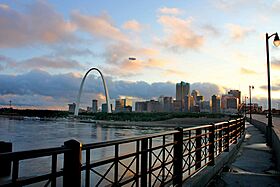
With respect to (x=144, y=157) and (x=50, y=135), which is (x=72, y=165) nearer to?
(x=144, y=157)

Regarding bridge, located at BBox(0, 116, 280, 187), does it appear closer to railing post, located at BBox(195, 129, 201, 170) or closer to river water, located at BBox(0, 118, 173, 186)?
railing post, located at BBox(195, 129, 201, 170)

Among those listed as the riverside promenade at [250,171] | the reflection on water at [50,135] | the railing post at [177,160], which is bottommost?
the reflection on water at [50,135]

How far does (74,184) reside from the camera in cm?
281

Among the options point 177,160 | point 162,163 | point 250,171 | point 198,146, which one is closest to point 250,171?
point 250,171

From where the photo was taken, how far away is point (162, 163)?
16.6ft

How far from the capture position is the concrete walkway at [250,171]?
722 centimetres

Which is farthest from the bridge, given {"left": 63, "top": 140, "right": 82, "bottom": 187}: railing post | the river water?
the river water

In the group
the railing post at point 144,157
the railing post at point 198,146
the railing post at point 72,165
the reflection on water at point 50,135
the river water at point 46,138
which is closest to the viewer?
the railing post at point 72,165

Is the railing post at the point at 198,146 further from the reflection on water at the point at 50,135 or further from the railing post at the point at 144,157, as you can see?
the reflection on water at the point at 50,135

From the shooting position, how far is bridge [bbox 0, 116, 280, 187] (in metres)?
2.63

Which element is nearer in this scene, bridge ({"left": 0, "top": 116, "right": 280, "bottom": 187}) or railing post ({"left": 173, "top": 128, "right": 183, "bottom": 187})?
bridge ({"left": 0, "top": 116, "right": 280, "bottom": 187})

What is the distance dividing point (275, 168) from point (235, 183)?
291 cm

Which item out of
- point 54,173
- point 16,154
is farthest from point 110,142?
point 16,154

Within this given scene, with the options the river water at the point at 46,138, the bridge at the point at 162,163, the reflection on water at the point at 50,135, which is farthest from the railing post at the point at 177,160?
the reflection on water at the point at 50,135
